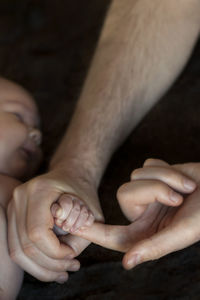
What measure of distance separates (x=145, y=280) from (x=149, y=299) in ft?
0.16

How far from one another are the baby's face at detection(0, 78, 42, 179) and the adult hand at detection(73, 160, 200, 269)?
1.13ft

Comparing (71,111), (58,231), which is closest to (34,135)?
(71,111)

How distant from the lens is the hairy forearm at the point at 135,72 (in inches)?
45.8

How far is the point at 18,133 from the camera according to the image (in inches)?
44.7

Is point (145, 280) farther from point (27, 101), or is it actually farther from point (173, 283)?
point (27, 101)

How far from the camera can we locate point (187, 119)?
1.16m

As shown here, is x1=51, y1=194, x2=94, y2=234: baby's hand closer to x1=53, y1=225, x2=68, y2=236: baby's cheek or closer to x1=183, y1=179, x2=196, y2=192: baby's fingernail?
x1=53, y1=225, x2=68, y2=236: baby's cheek

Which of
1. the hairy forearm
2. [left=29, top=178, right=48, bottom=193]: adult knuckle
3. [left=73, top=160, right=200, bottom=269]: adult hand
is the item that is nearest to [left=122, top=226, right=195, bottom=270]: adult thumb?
[left=73, top=160, right=200, bottom=269]: adult hand

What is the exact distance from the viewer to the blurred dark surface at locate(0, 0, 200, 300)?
85 centimetres

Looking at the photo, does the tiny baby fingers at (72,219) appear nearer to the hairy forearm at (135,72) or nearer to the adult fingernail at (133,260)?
the adult fingernail at (133,260)

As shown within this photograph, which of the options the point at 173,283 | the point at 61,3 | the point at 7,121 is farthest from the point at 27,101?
the point at 61,3

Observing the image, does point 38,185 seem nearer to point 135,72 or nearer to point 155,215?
point 155,215

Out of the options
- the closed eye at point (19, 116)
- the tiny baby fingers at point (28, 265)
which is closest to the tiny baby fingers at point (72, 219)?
the tiny baby fingers at point (28, 265)

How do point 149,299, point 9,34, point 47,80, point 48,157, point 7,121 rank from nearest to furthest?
1. point 149,299
2. point 7,121
3. point 48,157
4. point 47,80
5. point 9,34
